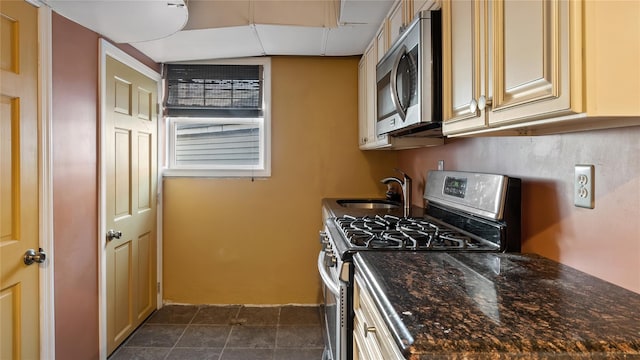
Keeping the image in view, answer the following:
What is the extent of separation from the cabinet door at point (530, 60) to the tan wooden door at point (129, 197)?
215 cm

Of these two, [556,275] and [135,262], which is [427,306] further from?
[135,262]

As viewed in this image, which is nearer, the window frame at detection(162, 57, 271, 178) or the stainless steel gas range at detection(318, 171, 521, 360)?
the stainless steel gas range at detection(318, 171, 521, 360)

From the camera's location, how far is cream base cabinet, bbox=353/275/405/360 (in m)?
0.89

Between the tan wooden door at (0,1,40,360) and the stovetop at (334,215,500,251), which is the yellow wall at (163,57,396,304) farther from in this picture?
the tan wooden door at (0,1,40,360)

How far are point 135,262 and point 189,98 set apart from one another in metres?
1.35

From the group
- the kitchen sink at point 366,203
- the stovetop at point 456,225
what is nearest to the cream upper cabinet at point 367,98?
the kitchen sink at point 366,203

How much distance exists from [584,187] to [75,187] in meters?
2.25

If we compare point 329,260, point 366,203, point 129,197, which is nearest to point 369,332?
point 329,260

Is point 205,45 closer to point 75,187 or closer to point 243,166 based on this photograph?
point 243,166

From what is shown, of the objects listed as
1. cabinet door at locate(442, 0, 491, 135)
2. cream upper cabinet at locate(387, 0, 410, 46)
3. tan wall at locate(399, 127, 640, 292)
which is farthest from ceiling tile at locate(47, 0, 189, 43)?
tan wall at locate(399, 127, 640, 292)

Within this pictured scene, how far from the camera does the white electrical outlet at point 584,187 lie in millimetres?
1113

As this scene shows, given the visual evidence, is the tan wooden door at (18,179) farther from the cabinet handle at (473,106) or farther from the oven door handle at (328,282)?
the cabinet handle at (473,106)

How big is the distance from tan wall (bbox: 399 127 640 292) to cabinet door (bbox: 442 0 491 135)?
0.32m

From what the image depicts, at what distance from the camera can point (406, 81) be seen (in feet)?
5.29
